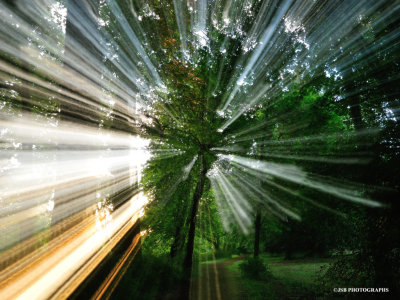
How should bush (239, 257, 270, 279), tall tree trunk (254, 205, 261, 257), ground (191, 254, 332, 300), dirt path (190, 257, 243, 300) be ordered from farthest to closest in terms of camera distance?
1. tall tree trunk (254, 205, 261, 257)
2. bush (239, 257, 270, 279)
3. dirt path (190, 257, 243, 300)
4. ground (191, 254, 332, 300)

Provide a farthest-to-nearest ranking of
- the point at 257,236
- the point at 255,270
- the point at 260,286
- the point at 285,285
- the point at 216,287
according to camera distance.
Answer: the point at 257,236 → the point at 255,270 → the point at 216,287 → the point at 260,286 → the point at 285,285

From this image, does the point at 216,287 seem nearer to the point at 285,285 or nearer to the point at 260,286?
the point at 260,286

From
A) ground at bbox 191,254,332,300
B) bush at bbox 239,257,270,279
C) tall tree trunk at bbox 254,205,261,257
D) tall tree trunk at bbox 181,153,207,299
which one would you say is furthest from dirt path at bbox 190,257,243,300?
tall tree trunk at bbox 254,205,261,257

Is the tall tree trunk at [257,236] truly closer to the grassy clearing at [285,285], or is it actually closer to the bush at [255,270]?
the bush at [255,270]

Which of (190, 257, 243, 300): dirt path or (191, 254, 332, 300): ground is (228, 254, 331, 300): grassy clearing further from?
(190, 257, 243, 300): dirt path

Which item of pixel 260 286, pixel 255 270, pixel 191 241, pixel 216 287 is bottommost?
pixel 216 287

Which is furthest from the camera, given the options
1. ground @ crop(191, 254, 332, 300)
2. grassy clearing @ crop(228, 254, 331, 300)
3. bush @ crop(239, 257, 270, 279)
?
bush @ crop(239, 257, 270, 279)

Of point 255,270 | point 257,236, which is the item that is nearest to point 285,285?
point 255,270

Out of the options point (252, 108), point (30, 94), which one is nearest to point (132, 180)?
A: point (30, 94)

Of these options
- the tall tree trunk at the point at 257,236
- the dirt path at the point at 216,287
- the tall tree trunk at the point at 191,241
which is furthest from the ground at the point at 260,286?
the tall tree trunk at the point at 257,236

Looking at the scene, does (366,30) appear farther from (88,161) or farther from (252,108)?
(88,161)

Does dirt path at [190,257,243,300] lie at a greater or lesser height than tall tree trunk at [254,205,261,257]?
lesser

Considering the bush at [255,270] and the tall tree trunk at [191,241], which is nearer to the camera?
the tall tree trunk at [191,241]

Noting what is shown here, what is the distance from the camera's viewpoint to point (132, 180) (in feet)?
26.8
